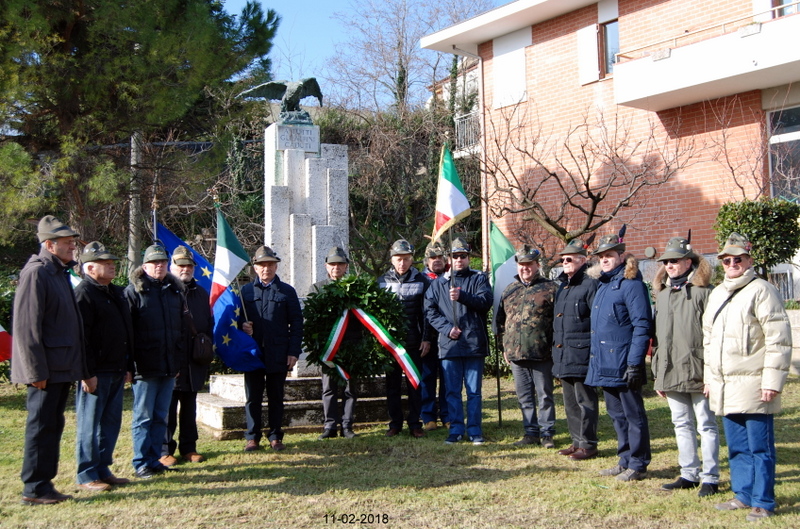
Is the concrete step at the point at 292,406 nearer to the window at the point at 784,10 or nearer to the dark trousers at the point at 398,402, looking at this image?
the dark trousers at the point at 398,402

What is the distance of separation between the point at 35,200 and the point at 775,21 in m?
12.2

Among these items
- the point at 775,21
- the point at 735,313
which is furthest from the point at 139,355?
the point at 775,21

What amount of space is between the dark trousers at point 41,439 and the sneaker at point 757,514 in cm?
486

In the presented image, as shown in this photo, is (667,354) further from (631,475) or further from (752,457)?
(631,475)

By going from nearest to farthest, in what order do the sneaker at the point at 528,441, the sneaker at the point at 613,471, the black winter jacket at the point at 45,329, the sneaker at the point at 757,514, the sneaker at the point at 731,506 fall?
the sneaker at the point at 757,514, the sneaker at the point at 731,506, the black winter jacket at the point at 45,329, the sneaker at the point at 613,471, the sneaker at the point at 528,441

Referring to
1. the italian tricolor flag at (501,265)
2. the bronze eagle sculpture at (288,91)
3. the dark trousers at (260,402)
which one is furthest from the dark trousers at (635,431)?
the bronze eagle sculpture at (288,91)

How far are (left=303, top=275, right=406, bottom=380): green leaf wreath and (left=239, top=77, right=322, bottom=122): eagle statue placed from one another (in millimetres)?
2814

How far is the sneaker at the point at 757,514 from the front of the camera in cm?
498

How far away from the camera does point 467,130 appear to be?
64.1 ft

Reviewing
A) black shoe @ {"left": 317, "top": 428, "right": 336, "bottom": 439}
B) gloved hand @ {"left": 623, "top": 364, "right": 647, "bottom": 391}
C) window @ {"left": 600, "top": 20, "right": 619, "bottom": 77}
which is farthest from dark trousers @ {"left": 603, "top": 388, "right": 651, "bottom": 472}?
window @ {"left": 600, "top": 20, "right": 619, "bottom": 77}

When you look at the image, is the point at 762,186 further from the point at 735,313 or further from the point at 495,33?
the point at 735,313

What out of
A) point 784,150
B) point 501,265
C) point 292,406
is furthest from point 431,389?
point 784,150

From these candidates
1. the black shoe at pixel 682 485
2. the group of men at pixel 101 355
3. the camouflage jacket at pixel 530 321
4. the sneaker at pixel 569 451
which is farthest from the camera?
the camouflage jacket at pixel 530 321

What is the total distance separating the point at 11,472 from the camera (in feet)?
22.3
